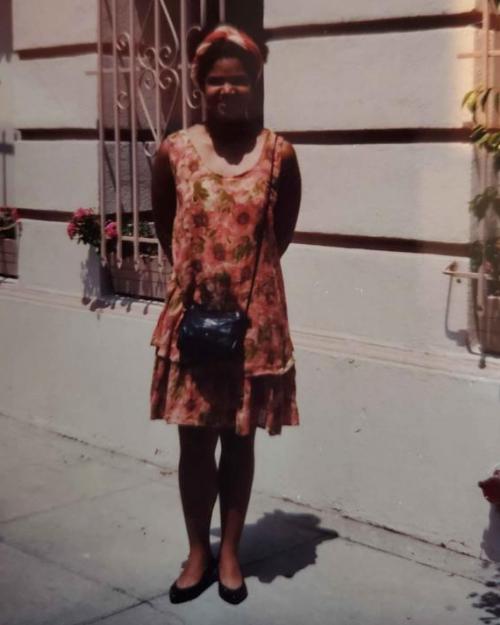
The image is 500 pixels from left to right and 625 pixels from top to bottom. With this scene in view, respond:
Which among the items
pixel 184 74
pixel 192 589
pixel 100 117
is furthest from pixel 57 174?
pixel 192 589

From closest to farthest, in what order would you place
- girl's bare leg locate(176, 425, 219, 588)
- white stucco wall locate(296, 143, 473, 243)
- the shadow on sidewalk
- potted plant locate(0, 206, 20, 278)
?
girl's bare leg locate(176, 425, 219, 588) < the shadow on sidewalk < white stucco wall locate(296, 143, 473, 243) < potted plant locate(0, 206, 20, 278)

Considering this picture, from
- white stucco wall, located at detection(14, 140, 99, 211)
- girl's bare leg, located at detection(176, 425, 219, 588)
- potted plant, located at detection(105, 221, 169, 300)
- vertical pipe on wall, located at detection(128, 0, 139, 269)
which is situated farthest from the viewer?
white stucco wall, located at detection(14, 140, 99, 211)

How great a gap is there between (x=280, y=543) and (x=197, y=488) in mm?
833

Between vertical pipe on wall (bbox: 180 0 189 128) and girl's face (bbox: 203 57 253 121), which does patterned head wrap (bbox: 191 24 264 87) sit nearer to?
girl's face (bbox: 203 57 253 121)

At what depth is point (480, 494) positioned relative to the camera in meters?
5.07

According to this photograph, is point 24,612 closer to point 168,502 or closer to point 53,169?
point 168,502

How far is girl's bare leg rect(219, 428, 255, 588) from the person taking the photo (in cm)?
469

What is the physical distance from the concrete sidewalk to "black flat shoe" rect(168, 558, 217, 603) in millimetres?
38

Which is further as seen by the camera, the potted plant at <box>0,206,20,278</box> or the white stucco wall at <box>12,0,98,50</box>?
the potted plant at <box>0,206,20,278</box>

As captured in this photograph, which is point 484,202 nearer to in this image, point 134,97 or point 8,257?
point 134,97

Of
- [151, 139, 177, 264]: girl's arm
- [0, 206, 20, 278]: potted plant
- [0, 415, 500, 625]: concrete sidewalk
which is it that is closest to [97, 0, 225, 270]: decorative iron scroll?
[0, 206, 20, 278]: potted plant

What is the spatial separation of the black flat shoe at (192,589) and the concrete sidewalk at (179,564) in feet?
0.12

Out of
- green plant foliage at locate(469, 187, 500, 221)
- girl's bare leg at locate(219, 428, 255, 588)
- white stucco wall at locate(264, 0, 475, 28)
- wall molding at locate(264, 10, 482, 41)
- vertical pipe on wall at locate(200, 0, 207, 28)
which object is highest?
vertical pipe on wall at locate(200, 0, 207, 28)

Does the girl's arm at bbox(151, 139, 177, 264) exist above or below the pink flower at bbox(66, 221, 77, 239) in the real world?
above
